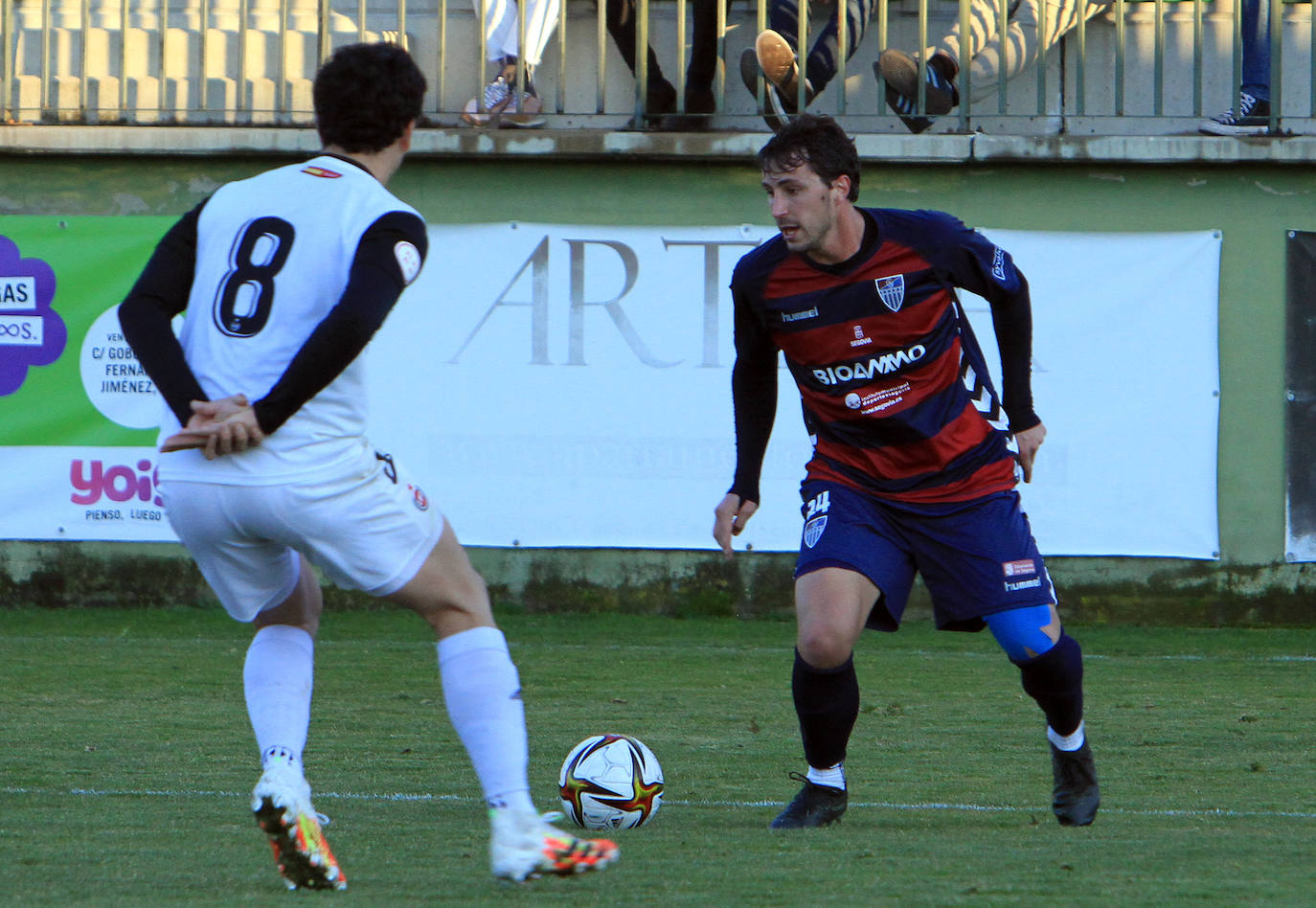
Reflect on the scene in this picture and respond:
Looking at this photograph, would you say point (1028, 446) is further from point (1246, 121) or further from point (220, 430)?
point (1246, 121)

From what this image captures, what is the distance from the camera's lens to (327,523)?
335cm

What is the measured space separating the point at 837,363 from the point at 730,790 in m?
1.37

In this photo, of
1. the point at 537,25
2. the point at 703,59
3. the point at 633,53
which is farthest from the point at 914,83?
the point at 537,25

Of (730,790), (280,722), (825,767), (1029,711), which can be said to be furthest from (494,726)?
(1029,711)

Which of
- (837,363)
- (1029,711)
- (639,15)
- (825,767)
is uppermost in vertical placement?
(639,15)

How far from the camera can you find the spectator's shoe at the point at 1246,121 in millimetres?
10383

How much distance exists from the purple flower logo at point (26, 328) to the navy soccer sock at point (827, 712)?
7.12m

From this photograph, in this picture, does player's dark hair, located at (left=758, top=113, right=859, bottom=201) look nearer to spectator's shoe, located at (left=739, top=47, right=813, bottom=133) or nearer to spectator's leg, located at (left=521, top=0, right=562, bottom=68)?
spectator's shoe, located at (left=739, top=47, right=813, bottom=133)

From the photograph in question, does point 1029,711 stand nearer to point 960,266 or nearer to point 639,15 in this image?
point 960,266

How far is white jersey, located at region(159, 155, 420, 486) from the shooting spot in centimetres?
338

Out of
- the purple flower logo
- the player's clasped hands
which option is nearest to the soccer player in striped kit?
the player's clasped hands

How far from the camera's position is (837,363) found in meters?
4.64

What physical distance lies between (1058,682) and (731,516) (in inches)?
38.8

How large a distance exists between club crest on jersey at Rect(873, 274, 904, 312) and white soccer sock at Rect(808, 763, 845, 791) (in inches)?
49.0
